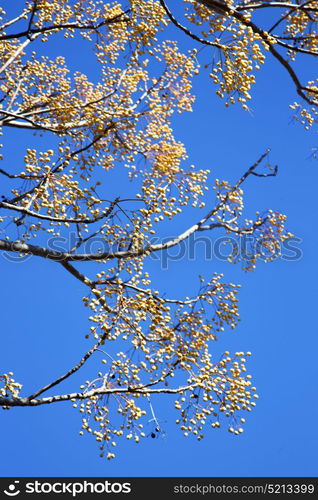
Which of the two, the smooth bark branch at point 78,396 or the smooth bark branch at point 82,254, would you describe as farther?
the smooth bark branch at point 82,254

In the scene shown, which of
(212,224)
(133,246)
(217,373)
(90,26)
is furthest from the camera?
(212,224)

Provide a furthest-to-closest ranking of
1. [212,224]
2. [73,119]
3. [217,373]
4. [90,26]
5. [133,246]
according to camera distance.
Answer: [212,224]
[73,119]
[90,26]
[133,246]
[217,373]

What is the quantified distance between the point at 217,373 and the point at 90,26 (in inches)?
157

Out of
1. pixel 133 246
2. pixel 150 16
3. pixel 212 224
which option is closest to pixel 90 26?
pixel 150 16

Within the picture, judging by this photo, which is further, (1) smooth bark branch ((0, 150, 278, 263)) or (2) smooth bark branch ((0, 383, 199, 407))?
(1) smooth bark branch ((0, 150, 278, 263))

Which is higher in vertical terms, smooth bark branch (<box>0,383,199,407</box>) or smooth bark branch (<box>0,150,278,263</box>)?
smooth bark branch (<box>0,150,278,263</box>)

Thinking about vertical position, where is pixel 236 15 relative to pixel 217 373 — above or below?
above

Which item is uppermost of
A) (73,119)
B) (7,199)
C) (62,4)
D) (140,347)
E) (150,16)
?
(62,4)

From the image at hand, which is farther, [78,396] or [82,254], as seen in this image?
[82,254]

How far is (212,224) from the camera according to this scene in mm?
7496

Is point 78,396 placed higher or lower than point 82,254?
lower

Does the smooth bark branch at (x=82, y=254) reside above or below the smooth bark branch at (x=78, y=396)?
above

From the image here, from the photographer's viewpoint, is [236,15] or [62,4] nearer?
[236,15]

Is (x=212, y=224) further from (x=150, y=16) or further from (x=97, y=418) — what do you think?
(x=97, y=418)
